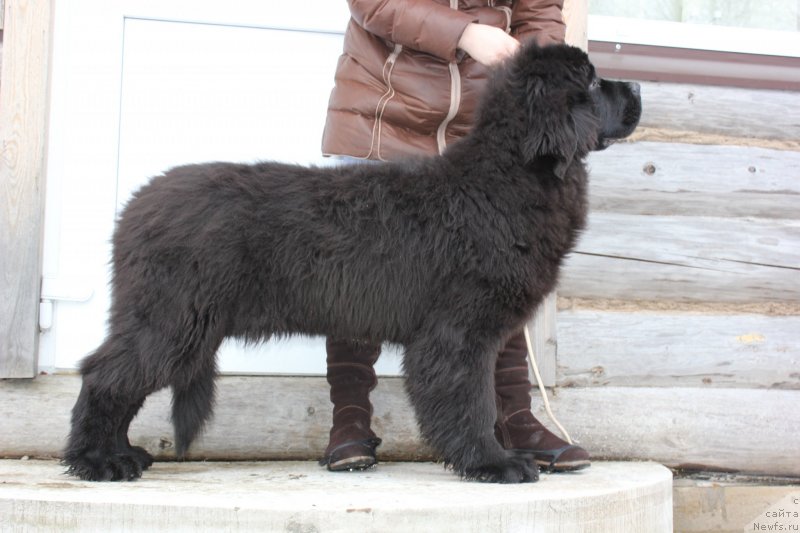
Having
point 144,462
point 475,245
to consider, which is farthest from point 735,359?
point 144,462

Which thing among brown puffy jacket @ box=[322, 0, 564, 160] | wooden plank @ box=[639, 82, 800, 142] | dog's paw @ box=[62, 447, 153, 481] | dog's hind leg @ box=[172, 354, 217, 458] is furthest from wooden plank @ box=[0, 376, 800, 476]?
wooden plank @ box=[639, 82, 800, 142]

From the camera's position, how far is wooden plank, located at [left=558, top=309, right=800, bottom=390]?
4.05 metres

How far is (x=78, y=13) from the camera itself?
368 centimetres

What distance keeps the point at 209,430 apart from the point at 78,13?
6.46 feet

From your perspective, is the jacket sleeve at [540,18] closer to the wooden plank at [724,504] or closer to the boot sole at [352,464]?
the boot sole at [352,464]

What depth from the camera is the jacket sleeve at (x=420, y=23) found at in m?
2.97

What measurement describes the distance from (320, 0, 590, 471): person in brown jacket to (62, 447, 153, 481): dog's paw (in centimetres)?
77

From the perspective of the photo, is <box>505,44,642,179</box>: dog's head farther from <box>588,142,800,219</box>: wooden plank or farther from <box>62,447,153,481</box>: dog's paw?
<box>62,447,153,481</box>: dog's paw

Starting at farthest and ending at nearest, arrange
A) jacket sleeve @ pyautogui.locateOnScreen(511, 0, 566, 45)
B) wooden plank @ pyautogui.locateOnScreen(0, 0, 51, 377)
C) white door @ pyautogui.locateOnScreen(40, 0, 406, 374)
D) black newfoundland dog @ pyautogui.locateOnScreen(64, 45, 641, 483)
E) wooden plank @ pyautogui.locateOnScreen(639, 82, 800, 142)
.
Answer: wooden plank @ pyautogui.locateOnScreen(639, 82, 800, 142)
white door @ pyautogui.locateOnScreen(40, 0, 406, 374)
wooden plank @ pyautogui.locateOnScreen(0, 0, 51, 377)
jacket sleeve @ pyautogui.locateOnScreen(511, 0, 566, 45)
black newfoundland dog @ pyautogui.locateOnScreen(64, 45, 641, 483)

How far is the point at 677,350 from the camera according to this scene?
13.5 ft

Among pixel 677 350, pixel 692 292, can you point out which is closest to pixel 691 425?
pixel 677 350

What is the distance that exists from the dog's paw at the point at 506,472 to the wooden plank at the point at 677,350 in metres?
1.18

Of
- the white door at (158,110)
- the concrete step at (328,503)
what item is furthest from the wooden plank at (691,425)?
the white door at (158,110)

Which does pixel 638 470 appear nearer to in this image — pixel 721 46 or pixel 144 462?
pixel 144 462
